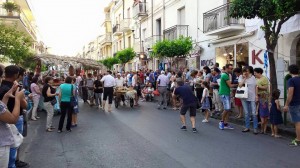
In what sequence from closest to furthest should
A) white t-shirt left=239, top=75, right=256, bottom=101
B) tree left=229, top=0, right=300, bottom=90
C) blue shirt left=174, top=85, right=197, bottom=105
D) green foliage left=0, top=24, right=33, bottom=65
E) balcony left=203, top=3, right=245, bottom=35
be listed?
white t-shirt left=239, top=75, right=256, bottom=101, blue shirt left=174, top=85, right=197, bottom=105, tree left=229, top=0, right=300, bottom=90, green foliage left=0, top=24, right=33, bottom=65, balcony left=203, top=3, right=245, bottom=35

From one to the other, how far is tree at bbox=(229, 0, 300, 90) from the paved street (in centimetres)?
262

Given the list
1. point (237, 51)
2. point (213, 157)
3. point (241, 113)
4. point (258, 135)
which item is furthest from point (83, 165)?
point (237, 51)

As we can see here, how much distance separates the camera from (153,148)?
8.08 meters

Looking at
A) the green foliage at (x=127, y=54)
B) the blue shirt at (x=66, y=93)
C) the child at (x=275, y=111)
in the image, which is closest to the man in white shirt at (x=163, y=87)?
the blue shirt at (x=66, y=93)

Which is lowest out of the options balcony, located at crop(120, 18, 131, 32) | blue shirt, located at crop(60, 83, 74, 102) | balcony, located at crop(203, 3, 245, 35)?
blue shirt, located at crop(60, 83, 74, 102)

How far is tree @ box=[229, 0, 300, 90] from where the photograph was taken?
10.7m

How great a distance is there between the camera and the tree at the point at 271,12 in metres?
10.7

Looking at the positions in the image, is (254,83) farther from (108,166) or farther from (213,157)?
(108,166)

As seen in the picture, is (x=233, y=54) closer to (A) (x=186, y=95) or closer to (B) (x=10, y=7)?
(A) (x=186, y=95)

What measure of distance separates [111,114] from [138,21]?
2360cm

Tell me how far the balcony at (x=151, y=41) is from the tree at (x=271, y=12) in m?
18.6

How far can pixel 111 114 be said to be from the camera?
1490 cm

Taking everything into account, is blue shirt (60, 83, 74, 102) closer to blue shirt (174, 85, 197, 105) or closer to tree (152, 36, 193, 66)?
blue shirt (174, 85, 197, 105)

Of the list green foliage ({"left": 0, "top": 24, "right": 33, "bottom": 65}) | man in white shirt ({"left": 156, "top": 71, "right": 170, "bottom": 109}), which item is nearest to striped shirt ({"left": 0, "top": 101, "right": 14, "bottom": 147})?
man in white shirt ({"left": 156, "top": 71, "right": 170, "bottom": 109})
